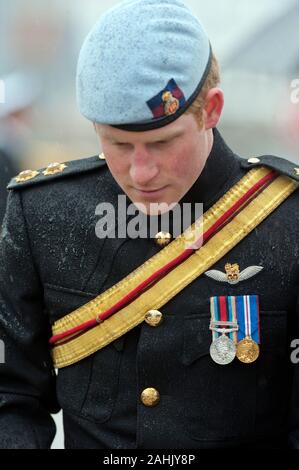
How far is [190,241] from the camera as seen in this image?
203 cm

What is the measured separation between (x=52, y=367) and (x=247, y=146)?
3311mm

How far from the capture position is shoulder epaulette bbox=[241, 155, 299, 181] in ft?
6.59

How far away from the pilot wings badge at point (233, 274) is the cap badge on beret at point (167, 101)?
39 centimetres

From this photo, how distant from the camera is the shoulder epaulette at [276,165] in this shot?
201cm

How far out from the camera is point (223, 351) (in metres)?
1.98

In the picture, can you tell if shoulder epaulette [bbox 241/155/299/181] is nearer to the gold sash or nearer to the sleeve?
the gold sash

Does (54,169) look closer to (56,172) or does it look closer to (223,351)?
(56,172)

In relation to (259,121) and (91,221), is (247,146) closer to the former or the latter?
(259,121)
